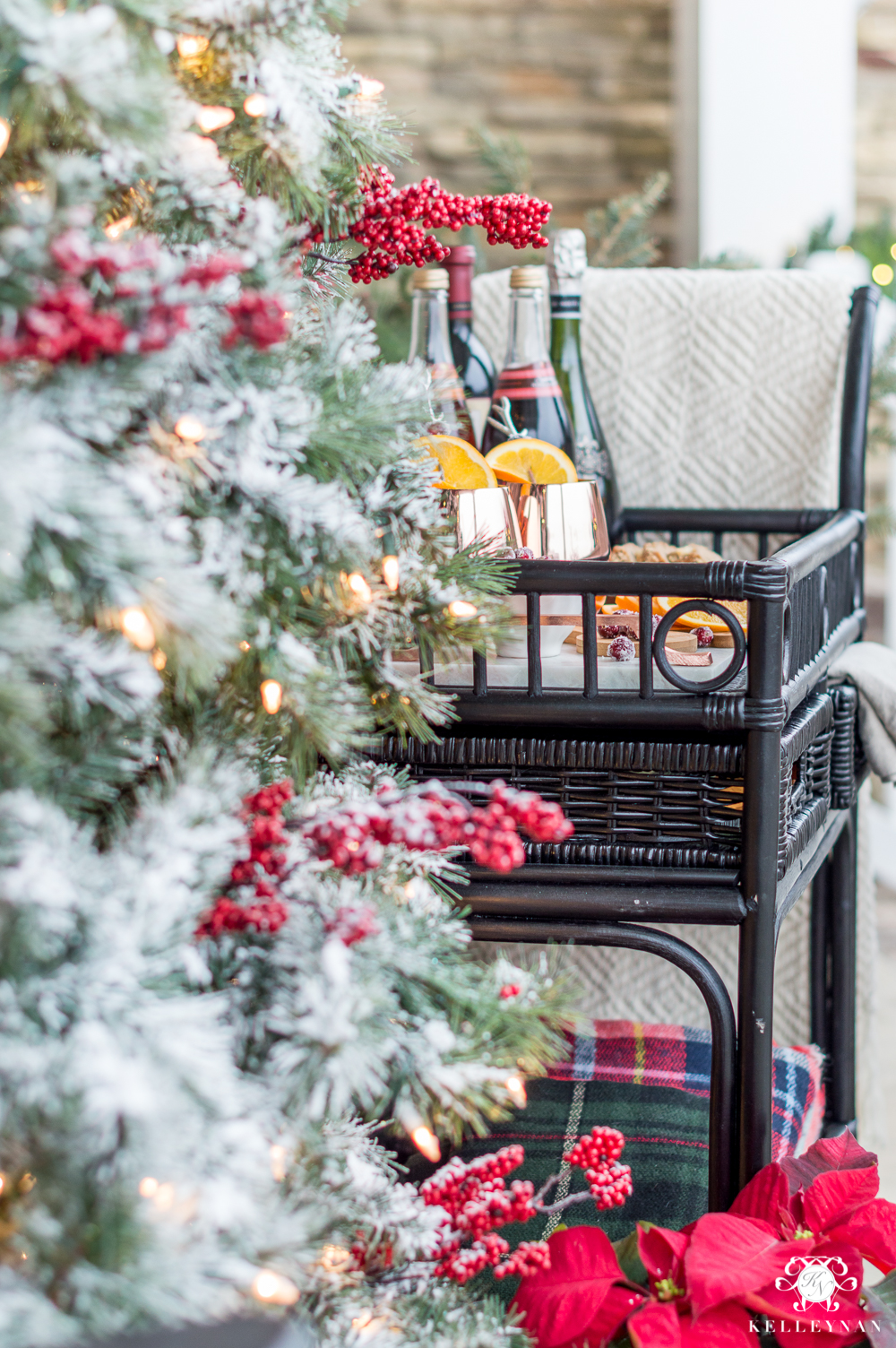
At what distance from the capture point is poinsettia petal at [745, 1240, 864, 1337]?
0.53 m

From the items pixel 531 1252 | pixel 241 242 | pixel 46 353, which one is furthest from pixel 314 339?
pixel 531 1252

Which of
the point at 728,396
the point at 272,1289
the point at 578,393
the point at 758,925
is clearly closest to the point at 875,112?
the point at 728,396

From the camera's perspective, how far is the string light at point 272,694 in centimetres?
47

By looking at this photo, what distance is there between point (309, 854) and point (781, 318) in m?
0.78

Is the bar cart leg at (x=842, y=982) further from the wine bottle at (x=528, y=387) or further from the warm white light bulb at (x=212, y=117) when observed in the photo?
the warm white light bulb at (x=212, y=117)

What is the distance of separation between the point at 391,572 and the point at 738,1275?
359 mm

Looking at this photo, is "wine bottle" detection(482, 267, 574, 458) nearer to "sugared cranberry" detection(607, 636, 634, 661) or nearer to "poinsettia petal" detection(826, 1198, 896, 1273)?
"sugared cranberry" detection(607, 636, 634, 661)

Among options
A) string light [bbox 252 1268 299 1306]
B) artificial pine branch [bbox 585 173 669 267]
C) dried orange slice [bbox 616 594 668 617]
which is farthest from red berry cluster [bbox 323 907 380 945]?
artificial pine branch [bbox 585 173 669 267]

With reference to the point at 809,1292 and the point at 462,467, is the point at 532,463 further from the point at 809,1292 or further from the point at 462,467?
the point at 809,1292

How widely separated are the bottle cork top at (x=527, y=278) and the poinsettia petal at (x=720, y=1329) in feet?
2.14

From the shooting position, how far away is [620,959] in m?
1.16

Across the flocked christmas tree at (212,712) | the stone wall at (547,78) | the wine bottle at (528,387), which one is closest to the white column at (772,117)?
the stone wall at (547,78)

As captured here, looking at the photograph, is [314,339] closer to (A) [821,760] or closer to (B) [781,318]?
(A) [821,760]

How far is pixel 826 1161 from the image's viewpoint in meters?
0.63
